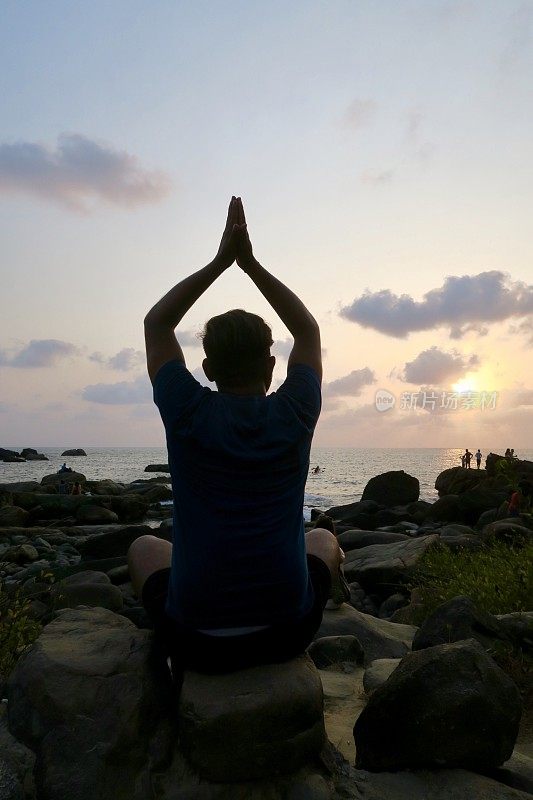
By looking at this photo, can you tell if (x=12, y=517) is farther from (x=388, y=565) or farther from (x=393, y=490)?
(x=388, y=565)

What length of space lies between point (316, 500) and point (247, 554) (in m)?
37.7

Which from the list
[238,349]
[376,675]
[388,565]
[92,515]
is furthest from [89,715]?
[92,515]

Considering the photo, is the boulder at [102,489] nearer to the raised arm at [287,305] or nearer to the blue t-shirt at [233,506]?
the raised arm at [287,305]

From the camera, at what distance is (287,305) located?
3.17m

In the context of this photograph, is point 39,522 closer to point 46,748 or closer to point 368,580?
point 368,580

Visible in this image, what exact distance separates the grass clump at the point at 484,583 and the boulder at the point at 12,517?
58.8 feet

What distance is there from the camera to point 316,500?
130 feet

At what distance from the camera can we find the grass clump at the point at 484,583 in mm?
5102

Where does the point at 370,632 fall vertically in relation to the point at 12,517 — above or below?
above

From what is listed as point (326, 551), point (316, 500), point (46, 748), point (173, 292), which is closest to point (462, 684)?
point (326, 551)

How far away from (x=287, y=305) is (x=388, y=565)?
706 centimetres

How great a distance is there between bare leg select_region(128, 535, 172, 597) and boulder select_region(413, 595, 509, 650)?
187cm

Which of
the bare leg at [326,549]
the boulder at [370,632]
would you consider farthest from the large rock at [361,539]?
the bare leg at [326,549]

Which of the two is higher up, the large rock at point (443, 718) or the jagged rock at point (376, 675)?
the large rock at point (443, 718)
